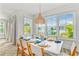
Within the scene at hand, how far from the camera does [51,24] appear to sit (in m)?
1.74

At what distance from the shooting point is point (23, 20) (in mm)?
1745

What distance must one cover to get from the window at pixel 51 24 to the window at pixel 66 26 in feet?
0.27

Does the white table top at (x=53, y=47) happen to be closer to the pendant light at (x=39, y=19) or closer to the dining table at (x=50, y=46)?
the dining table at (x=50, y=46)

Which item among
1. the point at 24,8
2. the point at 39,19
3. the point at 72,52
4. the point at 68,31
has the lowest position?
the point at 72,52

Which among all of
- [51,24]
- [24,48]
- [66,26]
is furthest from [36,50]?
[66,26]

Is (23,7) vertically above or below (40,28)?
above

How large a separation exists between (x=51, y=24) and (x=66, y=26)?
0.68 feet

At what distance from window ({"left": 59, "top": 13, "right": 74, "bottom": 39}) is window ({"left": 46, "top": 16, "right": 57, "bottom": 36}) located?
82 mm

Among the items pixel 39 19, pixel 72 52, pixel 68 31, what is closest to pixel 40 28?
pixel 39 19

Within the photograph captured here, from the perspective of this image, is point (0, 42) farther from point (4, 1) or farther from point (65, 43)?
point (65, 43)

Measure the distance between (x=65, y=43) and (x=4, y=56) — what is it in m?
0.87

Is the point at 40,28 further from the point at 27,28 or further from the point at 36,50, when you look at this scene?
the point at 36,50

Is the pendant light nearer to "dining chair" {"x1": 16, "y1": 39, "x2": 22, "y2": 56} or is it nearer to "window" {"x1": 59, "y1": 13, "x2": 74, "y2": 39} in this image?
"window" {"x1": 59, "y1": 13, "x2": 74, "y2": 39}

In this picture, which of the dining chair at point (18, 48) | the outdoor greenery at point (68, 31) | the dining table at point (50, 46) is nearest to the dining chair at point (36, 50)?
the dining table at point (50, 46)
